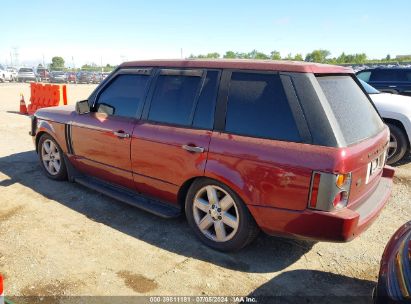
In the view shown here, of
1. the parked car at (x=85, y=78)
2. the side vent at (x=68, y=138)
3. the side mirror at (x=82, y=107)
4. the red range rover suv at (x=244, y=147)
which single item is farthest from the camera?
the parked car at (x=85, y=78)

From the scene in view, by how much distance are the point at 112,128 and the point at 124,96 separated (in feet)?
1.39

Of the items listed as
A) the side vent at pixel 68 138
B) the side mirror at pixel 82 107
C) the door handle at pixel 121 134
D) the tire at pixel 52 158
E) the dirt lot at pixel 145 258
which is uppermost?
the side mirror at pixel 82 107

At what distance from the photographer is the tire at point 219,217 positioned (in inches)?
130

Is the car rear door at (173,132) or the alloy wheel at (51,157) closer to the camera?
the car rear door at (173,132)

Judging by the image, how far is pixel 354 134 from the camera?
10.0 ft

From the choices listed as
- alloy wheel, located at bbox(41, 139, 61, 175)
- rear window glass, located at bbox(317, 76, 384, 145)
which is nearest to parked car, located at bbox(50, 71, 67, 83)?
alloy wheel, located at bbox(41, 139, 61, 175)

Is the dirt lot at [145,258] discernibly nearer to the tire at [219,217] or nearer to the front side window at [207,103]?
the tire at [219,217]

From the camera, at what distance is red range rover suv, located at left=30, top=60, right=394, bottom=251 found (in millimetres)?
2840

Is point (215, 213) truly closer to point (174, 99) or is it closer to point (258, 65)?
point (174, 99)

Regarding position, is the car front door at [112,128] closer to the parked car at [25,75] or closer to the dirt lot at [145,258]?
the dirt lot at [145,258]

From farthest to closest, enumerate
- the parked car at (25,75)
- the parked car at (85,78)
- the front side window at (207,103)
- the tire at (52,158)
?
1. the parked car at (85,78)
2. the parked car at (25,75)
3. the tire at (52,158)
4. the front side window at (207,103)

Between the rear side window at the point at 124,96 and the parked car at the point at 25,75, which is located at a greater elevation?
the rear side window at the point at 124,96

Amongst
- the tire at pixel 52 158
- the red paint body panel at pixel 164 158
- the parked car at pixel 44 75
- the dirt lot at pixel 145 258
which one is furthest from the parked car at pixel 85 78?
the red paint body panel at pixel 164 158

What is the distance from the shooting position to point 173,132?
363cm
